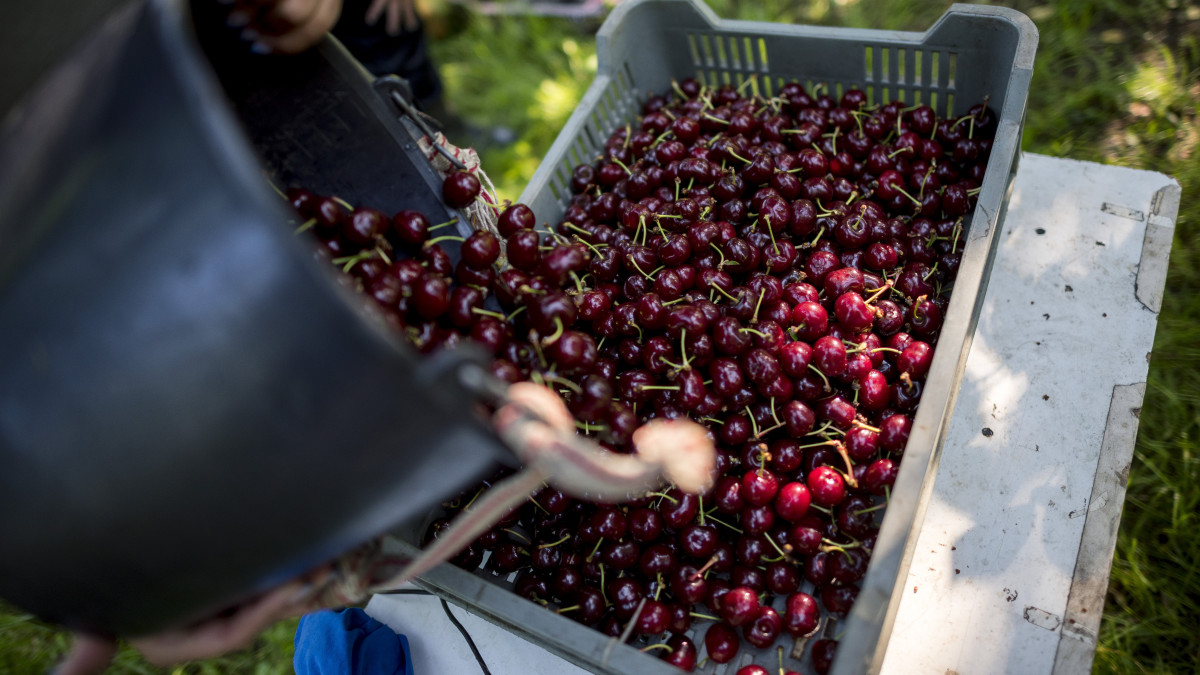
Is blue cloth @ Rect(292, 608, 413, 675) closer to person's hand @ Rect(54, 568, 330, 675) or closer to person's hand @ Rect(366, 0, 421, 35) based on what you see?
person's hand @ Rect(54, 568, 330, 675)

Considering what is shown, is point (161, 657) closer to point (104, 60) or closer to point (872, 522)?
point (104, 60)

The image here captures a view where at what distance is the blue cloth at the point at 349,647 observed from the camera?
5.42 ft

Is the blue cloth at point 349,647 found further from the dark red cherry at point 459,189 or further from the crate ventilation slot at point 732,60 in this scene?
the crate ventilation slot at point 732,60

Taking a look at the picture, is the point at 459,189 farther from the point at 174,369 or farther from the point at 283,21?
the point at 174,369

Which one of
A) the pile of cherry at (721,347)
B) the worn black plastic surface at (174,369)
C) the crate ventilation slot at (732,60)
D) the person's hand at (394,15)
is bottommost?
the pile of cherry at (721,347)

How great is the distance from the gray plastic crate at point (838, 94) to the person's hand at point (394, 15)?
4.06 feet

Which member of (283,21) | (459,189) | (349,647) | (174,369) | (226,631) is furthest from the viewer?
(349,647)

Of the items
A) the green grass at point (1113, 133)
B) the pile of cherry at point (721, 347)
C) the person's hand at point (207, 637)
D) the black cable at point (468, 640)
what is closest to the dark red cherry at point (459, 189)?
the pile of cherry at point (721, 347)

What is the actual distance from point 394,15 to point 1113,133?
10.2 feet

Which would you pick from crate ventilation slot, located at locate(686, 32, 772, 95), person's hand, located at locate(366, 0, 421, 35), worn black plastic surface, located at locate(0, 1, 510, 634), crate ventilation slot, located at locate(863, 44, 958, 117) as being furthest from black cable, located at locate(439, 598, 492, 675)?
person's hand, located at locate(366, 0, 421, 35)

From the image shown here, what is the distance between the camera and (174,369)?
71 centimetres

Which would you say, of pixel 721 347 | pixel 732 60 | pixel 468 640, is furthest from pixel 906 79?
pixel 468 640

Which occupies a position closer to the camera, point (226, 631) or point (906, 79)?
point (226, 631)

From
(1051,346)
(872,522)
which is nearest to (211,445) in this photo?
(872,522)
